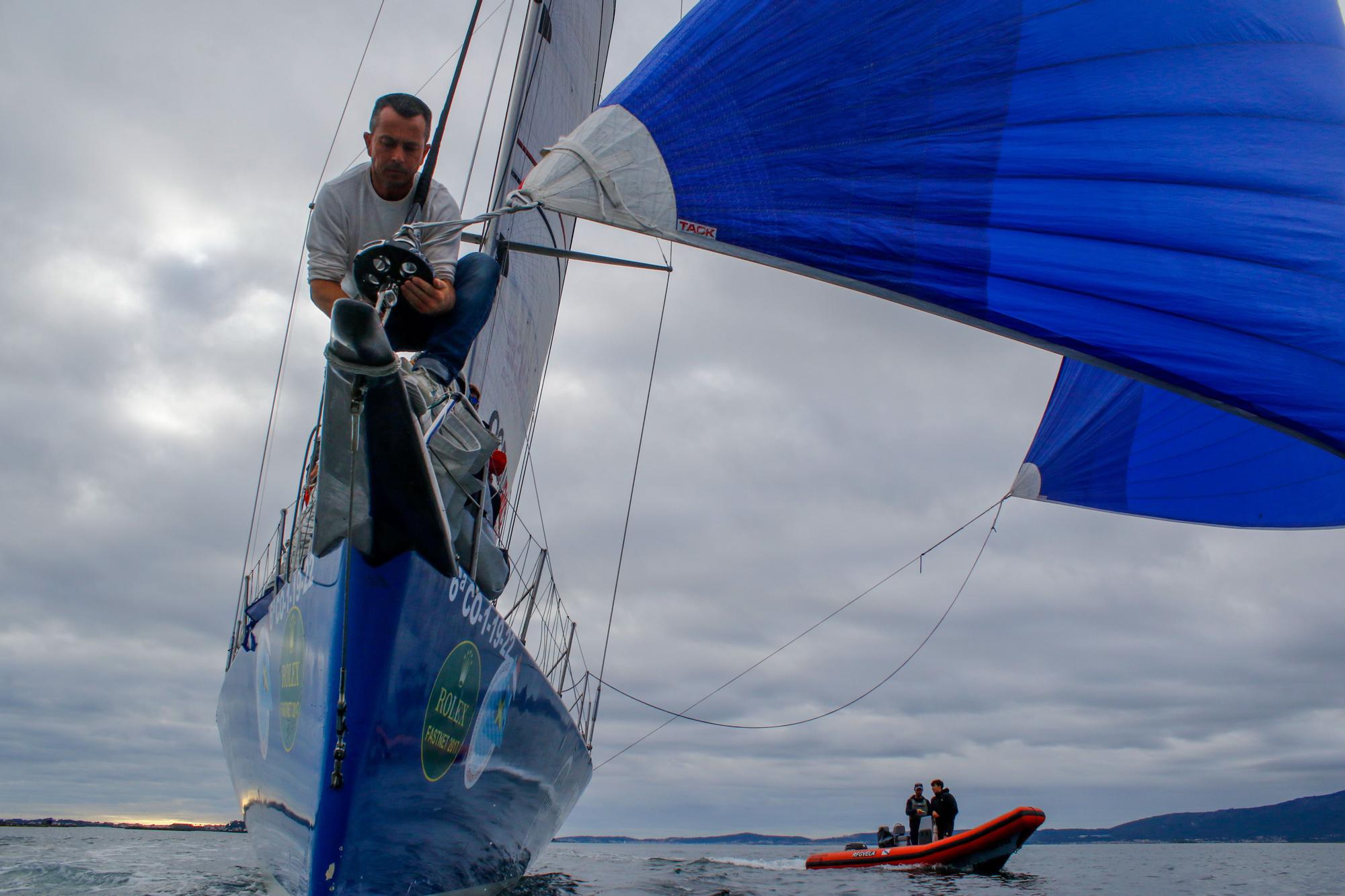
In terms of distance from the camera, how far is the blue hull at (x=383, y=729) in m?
3.51

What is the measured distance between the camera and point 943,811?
12.9m

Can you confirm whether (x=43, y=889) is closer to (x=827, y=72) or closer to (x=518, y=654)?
(x=518, y=654)

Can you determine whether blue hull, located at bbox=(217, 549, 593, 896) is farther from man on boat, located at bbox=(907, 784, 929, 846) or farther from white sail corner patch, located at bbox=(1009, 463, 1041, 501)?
man on boat, located at bbox=(907, 784, 929, 846)

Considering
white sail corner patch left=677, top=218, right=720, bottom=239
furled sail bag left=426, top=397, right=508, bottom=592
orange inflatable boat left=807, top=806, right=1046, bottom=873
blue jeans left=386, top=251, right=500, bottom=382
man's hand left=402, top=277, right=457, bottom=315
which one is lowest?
orange inflatable boat left=807, top=806, right=1046, bottom=873

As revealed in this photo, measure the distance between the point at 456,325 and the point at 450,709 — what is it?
1.75 m

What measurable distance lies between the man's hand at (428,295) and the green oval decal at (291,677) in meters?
1.68

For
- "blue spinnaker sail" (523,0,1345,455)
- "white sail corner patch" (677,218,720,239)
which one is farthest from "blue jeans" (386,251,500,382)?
"white sail corner patch" (677,218,720,239)

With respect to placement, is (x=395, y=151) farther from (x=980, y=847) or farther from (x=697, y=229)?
(x=980, y=847)

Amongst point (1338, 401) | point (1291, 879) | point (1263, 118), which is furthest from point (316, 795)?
point (1291, 879)

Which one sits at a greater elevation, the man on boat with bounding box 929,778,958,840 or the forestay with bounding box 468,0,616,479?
the forestay with bounding box 468,0,616,479

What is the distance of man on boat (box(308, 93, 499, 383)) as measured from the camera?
134 inches

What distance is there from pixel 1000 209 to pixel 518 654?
342 cm

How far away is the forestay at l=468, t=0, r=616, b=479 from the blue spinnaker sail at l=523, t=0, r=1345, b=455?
446cm

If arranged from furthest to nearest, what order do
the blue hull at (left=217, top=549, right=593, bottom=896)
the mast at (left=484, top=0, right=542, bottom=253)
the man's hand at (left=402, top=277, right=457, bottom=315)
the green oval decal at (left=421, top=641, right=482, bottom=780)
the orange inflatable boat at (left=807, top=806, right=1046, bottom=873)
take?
the orange inflatable boat at (left=807, top=806, right=1046, bottom=873) → the mast at (left=484, top=0, right=542, bottom=253) → the green oval decal at (left=421, top=641, right=482, bottom=780) → the blue hull at (left=217, top=549, right=593, bottom=896) → the man's hand at (left=402, top=277, right=457, bottom=315)
